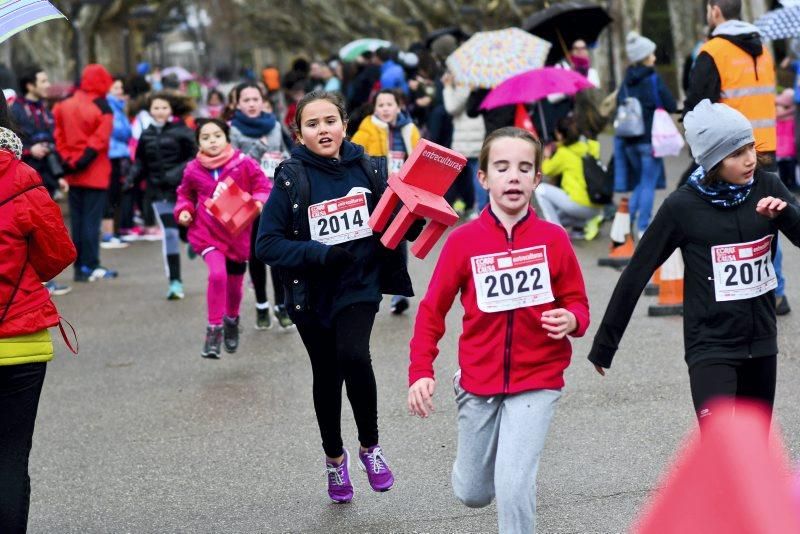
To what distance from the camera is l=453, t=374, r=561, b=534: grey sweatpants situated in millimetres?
3965

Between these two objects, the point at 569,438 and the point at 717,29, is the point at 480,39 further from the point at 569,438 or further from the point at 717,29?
the point at 569,438

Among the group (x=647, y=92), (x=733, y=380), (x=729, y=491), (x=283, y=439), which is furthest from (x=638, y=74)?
(x=729, y=491)

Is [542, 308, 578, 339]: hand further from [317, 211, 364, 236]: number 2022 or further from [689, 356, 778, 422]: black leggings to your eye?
[317, 211, 364, 236]: number 2022

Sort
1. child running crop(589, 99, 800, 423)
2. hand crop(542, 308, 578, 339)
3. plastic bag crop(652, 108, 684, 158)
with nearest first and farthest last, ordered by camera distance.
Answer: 1. hand crop(542, 308, 578, 339)
2. child running crop(589, 99, 800, 423)
3. plastic bag crop(652, 108, 684, 158)

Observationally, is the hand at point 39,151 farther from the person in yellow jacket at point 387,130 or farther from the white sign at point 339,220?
the white sign at point 339,220

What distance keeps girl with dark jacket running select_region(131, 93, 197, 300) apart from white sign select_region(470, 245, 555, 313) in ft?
24.3

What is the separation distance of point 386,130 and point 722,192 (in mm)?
7343

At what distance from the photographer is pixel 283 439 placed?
6672 mm

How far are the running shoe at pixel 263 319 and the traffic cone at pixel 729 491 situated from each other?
8521mm

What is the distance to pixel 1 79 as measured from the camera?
1217cm

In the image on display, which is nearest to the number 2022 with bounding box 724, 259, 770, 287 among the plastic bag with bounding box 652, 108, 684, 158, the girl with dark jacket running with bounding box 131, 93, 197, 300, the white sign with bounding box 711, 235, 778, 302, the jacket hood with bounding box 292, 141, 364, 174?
the white sign with bounding box 711, 235, 778, 302

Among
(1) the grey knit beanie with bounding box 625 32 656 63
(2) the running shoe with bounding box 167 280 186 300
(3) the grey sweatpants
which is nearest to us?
(3) the grey sweatpants

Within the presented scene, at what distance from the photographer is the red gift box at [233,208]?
8227 millimetres

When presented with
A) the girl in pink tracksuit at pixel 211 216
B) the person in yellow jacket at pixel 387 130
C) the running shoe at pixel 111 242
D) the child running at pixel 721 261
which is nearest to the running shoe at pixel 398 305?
the person in yellow jacket at pixel 387 130
